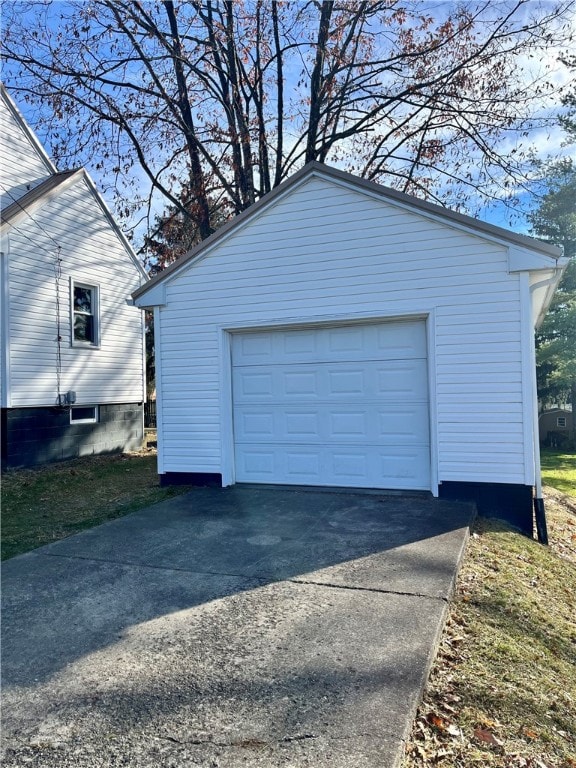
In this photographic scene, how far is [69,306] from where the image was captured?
11555 mm

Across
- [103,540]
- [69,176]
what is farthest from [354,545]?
[69,176]

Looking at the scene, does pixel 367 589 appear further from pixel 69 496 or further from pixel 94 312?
pixel 94 312

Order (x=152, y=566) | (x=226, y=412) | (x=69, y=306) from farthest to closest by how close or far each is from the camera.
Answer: (x=69, y=306) → (x=226, y=412) → (x=152, y=566)

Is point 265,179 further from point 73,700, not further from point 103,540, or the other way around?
point 73,700

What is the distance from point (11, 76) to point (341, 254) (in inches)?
404

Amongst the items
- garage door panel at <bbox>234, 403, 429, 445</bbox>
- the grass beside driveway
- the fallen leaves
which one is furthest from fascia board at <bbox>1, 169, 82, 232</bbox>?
the fallen leaves

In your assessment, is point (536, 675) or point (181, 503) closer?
point (536, 675)

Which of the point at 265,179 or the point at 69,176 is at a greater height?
the point at 265,179

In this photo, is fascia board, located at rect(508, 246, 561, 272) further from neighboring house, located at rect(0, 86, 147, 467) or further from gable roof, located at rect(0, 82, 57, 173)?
gable roof, located at rect(0, 82, 57, 173)

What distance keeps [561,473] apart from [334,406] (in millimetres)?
11035

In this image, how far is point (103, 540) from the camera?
198 inches

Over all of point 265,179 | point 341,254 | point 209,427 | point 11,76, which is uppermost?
point 11,76

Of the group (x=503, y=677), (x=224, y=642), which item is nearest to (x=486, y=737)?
(x=503, y=677)

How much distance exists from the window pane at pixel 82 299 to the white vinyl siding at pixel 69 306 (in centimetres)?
22
